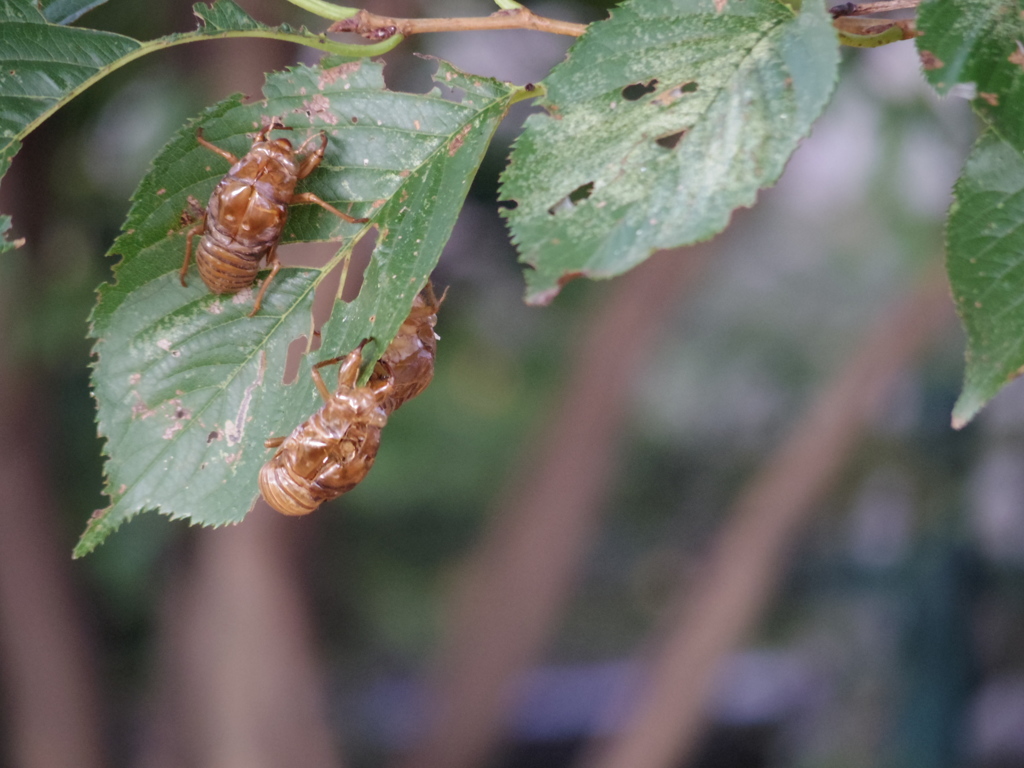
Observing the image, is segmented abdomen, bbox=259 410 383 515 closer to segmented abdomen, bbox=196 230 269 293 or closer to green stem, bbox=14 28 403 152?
segmented abdomen, bbox=196 230 269 293

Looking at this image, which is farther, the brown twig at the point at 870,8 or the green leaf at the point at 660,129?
the brown twig at the point at 870,8

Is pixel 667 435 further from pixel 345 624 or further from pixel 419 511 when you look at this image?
pixel 345 624

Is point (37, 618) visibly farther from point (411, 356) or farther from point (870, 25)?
point (870, 25)

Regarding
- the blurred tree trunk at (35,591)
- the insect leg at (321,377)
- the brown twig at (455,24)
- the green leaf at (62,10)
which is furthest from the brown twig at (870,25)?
the blurred tree trunk at (35,591)

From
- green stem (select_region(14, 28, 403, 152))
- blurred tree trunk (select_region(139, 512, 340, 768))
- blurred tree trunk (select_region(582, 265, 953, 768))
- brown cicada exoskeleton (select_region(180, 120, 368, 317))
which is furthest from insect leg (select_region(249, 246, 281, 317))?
blurred tree trunk (select_region(582, 265, 953, 768))

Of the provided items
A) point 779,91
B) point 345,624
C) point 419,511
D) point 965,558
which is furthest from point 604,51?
point 345,624

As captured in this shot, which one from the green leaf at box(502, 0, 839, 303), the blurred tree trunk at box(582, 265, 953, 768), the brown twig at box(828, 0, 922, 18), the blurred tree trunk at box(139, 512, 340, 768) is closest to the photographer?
the green leaf at box(502, 0, 839, 303)

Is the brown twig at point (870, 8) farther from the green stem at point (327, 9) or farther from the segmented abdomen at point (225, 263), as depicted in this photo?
the segmented abdomen at point (225, 263)
